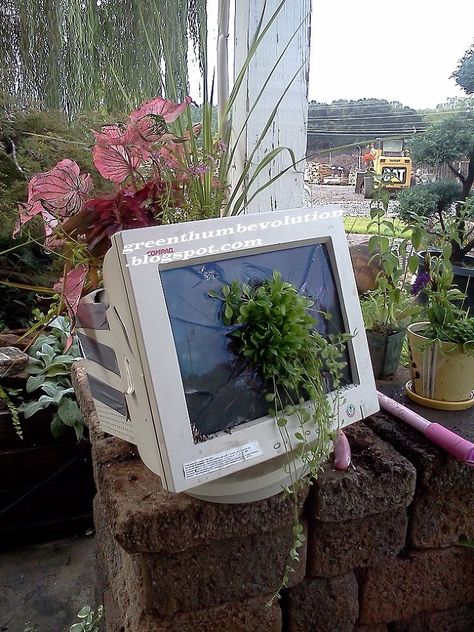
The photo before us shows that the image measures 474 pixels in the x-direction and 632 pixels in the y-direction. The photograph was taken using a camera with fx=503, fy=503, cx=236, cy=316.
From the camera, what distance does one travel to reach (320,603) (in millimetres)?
807

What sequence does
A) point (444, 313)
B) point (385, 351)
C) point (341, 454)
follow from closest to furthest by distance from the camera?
point (341, 454), point (444, 313), point (385, 351)

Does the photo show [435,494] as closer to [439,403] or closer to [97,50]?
[439,403]

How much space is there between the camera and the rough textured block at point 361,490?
75 cm

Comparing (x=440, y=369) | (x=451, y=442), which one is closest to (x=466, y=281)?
(x=440, y=369)

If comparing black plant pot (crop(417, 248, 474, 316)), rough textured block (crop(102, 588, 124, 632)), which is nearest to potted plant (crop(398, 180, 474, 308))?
black plant pot (crop(417, 248, 474, 316))

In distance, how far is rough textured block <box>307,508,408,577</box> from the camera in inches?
30.5

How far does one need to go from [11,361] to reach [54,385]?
15 cm

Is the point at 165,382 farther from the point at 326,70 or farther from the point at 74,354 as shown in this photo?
the point at 74,354

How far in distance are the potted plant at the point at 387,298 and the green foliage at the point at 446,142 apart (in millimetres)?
333

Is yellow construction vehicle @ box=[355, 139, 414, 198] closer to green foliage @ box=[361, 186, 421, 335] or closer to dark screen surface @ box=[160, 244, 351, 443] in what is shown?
green foliage @ box=[361, 186, 421, 335]

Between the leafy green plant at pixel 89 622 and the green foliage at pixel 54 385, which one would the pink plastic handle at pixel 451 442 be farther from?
the green foliage at pixel 54 385

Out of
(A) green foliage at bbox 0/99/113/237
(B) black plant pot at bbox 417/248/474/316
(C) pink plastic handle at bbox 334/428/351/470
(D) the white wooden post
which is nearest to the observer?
(C) pink plastic handle at bbox 334/428/351/470

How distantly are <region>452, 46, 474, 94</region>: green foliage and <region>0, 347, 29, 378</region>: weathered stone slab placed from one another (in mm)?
1428

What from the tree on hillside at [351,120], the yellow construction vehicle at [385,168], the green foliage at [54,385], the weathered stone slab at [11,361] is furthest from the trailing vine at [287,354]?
the weathered stone slab at [11,361]
